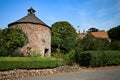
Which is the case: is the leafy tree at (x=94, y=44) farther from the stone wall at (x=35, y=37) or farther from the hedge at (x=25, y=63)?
the hedge at (x=25, y=63)

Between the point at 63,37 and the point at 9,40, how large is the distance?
22647mm

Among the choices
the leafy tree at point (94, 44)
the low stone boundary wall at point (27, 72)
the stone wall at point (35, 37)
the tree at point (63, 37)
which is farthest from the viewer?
the tree at point (63, 37)

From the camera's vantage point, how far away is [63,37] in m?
39.9

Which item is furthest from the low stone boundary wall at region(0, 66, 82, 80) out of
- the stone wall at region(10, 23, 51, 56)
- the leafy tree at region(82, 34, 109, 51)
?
the stone wall at region(10, 23, 51, 56)

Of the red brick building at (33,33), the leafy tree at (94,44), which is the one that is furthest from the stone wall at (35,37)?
the leafy tree at (94,44)

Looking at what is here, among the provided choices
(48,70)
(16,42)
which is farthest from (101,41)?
(16,42)

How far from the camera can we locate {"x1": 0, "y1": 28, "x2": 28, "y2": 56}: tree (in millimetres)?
18094

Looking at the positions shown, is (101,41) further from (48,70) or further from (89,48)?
(48,70)

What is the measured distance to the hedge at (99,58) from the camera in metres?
18.3

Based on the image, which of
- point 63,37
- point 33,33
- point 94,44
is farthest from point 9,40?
point 63,37

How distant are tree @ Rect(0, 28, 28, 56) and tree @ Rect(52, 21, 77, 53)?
16.1 meters

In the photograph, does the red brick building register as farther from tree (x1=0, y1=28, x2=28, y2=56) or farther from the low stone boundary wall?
the low stone boundary wall

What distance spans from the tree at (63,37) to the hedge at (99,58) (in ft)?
50.5

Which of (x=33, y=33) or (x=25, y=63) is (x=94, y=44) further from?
(x=25, y=63)
